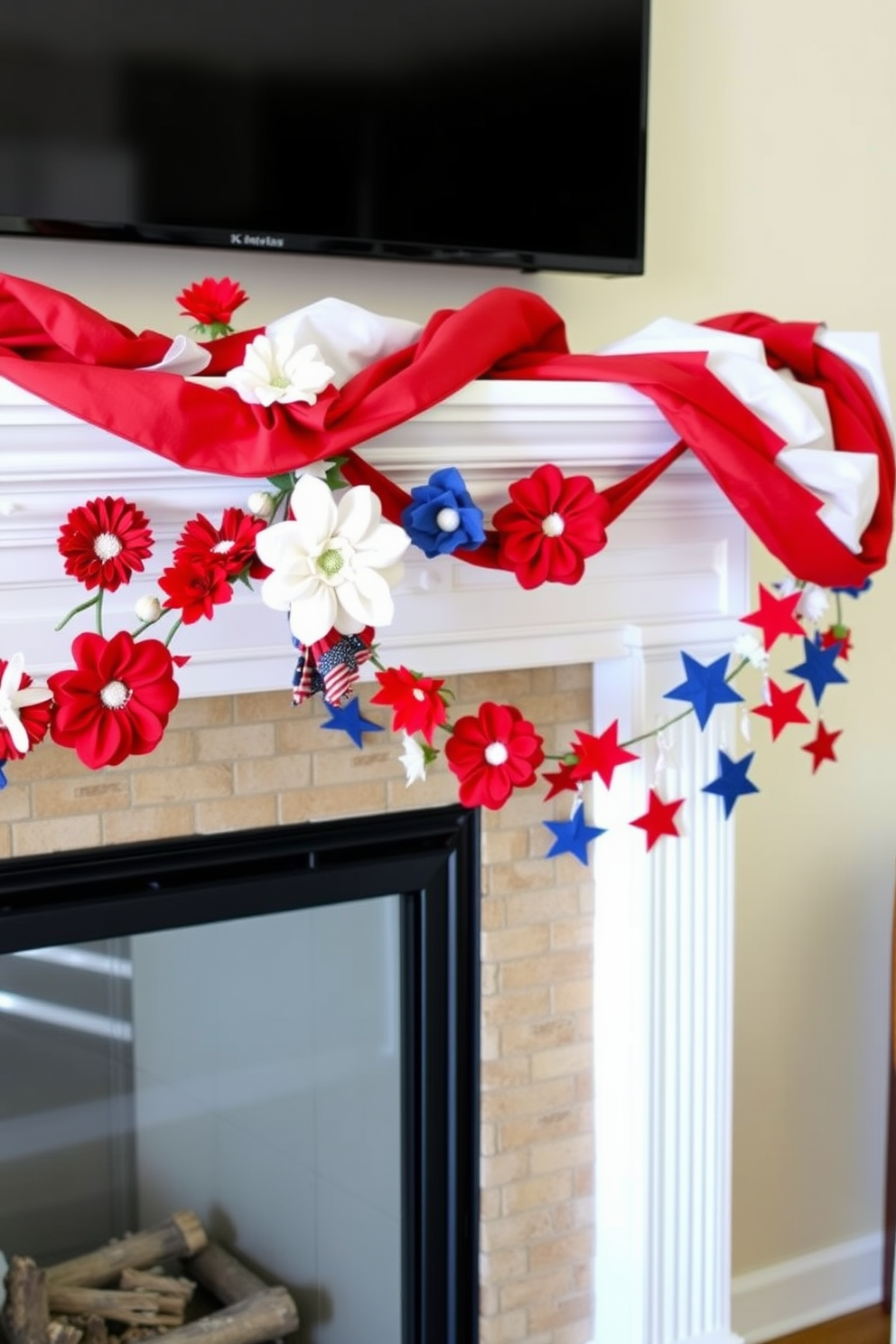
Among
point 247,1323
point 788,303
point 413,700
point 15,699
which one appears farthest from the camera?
point 788,303

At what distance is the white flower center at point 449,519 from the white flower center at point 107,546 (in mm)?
289

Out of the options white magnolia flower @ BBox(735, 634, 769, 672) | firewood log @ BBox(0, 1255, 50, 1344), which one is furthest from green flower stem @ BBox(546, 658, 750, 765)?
firewood log @ BBox(0, 1255, 50, 1344)

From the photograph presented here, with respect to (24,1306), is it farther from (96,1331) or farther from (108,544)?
(108,544)

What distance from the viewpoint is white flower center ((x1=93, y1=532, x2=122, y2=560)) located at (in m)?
1.24

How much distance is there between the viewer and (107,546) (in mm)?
1242

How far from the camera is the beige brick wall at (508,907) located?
5.13 ft

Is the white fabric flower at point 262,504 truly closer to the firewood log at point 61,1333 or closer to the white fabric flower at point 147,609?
the white fabric flower at point 147,609

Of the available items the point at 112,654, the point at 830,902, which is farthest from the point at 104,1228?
the point at 830,902

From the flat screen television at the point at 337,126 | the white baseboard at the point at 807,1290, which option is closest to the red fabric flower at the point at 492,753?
the flat screen television at the point at 337,126

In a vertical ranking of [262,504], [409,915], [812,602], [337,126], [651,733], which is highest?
[337,126]

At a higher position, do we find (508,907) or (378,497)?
(378,497)

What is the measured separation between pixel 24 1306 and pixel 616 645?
100cm

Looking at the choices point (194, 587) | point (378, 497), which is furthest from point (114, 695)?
point (378, 497)

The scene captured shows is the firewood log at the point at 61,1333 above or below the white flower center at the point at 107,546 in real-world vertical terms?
below
